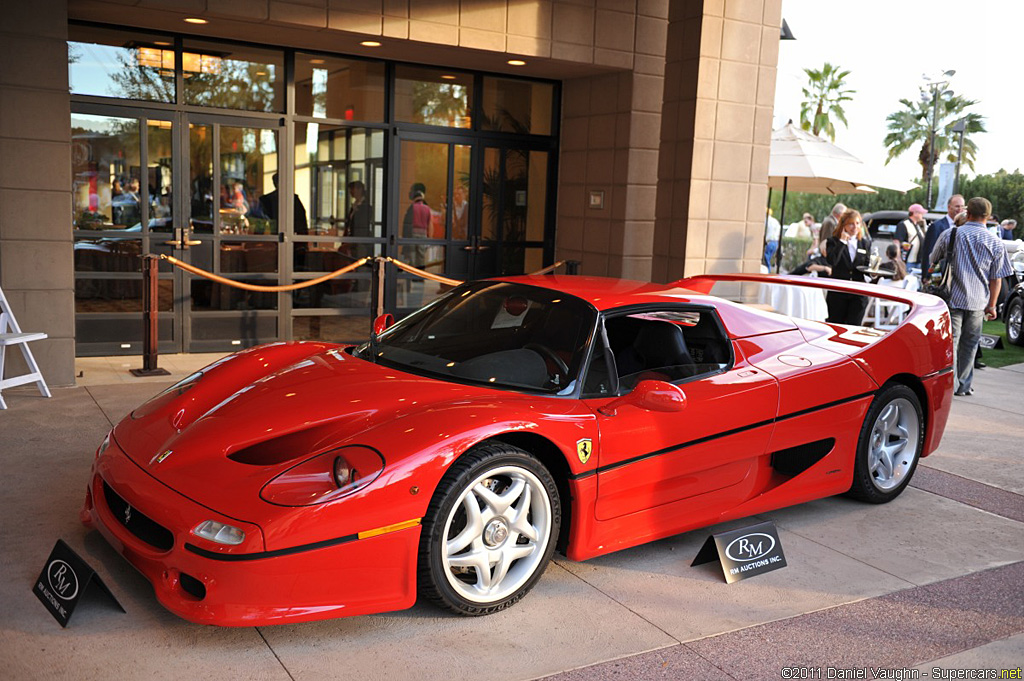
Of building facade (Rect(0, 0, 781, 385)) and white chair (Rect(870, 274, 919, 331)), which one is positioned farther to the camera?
building facade (Rect(0, 0, 781, 385))

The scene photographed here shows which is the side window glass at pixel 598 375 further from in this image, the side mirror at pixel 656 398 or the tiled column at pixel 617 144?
the tiled column at pixel 617 144

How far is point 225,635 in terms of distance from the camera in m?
3.35

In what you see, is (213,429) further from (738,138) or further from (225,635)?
(738,138)

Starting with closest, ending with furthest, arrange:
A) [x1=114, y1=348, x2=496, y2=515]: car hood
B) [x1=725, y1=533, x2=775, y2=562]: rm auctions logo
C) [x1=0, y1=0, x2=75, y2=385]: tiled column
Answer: [x1=114, y1=348, x2=496, y2=515]: car hood
[x1=725, y1=533, x2=775, y2=562]: rm auctions logo
[x1=0, y1=0, x2=75, y2=385]: tiled column

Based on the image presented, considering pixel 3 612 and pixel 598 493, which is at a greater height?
pixel 598 493

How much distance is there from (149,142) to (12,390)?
2.92 metres

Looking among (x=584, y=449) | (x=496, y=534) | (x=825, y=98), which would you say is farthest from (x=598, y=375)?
(x=825, y=98)

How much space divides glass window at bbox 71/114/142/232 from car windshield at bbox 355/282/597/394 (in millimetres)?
5326

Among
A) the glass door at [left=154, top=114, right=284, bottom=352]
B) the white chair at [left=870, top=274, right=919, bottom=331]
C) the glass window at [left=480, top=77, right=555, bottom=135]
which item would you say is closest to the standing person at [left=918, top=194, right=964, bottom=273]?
the glass window at [left=480, top=77, right=555, bottom=135]

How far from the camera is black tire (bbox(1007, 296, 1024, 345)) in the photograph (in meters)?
13.0

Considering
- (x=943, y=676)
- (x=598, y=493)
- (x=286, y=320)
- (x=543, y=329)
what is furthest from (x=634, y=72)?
(x=943, y=676)

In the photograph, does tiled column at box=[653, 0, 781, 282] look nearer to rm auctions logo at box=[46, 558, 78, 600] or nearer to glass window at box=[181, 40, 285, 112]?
glass window at box=[181, 40, 285, 112]

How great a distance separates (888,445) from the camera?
5355 millimetres

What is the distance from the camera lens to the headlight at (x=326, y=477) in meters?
3.22
